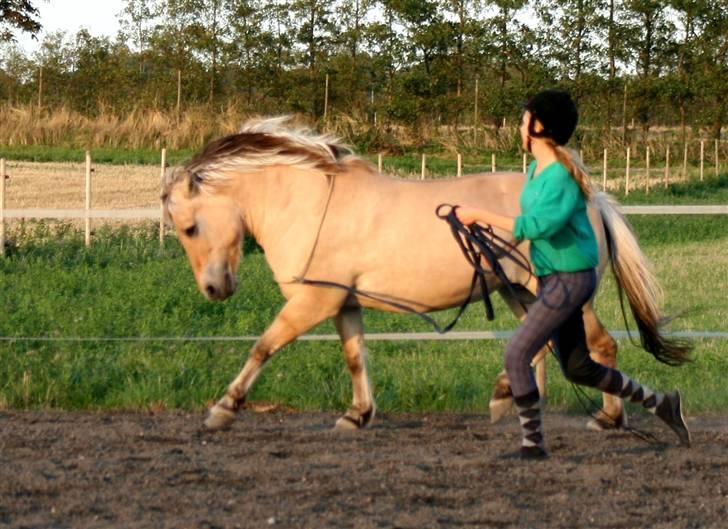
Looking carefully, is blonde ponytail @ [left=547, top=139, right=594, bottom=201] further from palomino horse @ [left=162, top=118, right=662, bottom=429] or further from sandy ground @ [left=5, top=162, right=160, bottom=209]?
sandy ground @ [left=5, top=162, right=160, bottom=209]

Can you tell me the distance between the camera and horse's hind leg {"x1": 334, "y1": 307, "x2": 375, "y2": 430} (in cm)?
702

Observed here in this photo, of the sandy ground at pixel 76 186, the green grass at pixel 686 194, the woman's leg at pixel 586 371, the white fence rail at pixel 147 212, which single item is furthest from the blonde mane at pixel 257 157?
the green grass at pixel 686 194

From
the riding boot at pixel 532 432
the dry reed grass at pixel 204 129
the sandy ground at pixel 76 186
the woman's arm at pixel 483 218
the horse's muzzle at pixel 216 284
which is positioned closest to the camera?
the woman's arm at pixel 483 218

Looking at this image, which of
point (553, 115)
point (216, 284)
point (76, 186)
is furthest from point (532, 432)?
point (76, 186)

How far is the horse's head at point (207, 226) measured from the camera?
7.01m

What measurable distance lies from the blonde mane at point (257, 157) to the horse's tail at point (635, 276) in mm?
1308

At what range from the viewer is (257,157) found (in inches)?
276

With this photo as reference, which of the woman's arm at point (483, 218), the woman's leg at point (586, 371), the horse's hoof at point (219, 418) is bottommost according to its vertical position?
the horse's hoof at point (219, 418)

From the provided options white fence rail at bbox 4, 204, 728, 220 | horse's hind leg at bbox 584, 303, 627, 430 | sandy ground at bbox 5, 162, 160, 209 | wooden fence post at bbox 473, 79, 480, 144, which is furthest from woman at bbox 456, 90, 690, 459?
wooden fence post at bbox 473, 79, 480, 144

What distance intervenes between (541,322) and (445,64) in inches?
1512

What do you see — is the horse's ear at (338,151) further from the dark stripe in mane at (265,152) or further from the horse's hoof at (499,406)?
the horse's hoof at (499,406)

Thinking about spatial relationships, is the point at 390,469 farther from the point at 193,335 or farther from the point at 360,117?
the point at 360,117

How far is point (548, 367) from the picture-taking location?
29.9 feet

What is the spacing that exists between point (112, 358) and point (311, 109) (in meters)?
34.9
